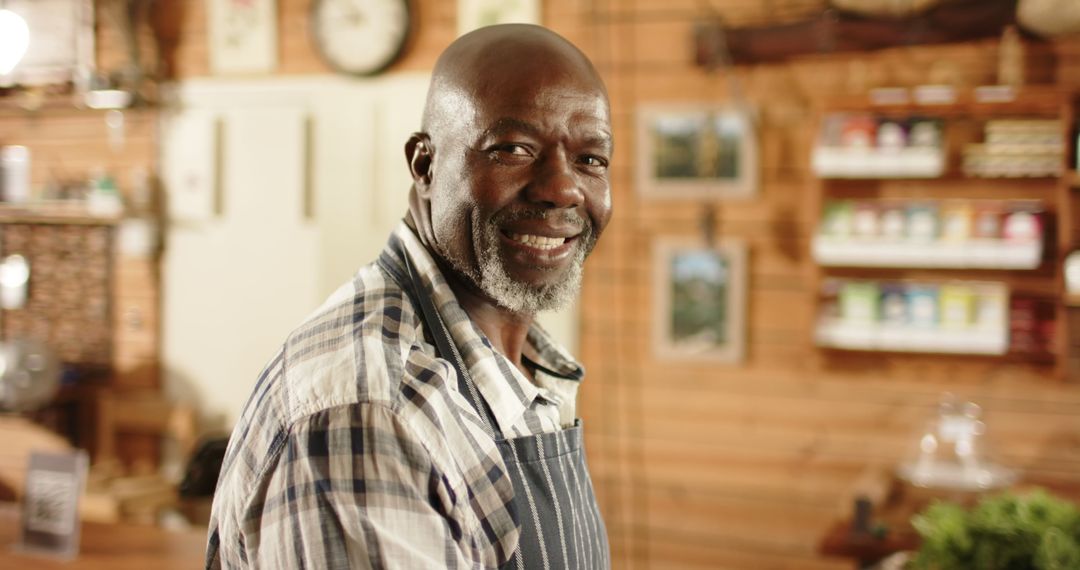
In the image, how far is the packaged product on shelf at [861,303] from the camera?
3.33 metres

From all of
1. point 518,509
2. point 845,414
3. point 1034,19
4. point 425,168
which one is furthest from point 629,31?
point 518,509

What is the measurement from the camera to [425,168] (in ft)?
3.99

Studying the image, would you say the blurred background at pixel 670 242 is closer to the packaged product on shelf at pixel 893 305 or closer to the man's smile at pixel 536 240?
the packaged product on shelf at pixel 893 305

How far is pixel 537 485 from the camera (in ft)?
3.50

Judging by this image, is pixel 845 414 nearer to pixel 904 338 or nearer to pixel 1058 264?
pixel 904 338

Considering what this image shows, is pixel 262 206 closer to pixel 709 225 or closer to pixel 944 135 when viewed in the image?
pixel 709 225

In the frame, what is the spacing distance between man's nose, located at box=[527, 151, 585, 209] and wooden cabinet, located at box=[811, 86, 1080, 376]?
7.80 ft

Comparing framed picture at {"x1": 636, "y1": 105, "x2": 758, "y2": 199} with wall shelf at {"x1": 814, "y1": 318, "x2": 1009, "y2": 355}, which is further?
framed picture at {"x1": 636, "y1": 105, "x2": 758, "y2": 199}

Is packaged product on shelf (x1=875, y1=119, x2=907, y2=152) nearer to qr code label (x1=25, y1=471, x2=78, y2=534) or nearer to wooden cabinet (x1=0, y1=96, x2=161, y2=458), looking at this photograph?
qr code label (x1=25, y1=471, x2=78, y2=534)

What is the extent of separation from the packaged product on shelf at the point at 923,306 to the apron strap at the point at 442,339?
258cm

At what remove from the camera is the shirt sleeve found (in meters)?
0.85

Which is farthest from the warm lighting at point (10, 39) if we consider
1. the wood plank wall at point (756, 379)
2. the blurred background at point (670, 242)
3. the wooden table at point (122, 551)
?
the wooden table at point (122, 551)

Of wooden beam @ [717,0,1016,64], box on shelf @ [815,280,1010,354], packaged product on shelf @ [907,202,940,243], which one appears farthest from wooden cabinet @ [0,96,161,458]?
packaged product on shelf @ [907,202,940,243]

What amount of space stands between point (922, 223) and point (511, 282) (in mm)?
2461
